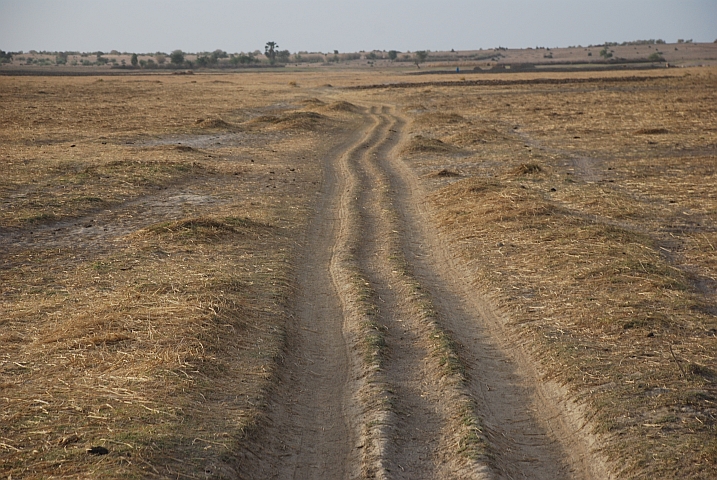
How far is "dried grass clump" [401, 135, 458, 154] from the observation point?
22609mm

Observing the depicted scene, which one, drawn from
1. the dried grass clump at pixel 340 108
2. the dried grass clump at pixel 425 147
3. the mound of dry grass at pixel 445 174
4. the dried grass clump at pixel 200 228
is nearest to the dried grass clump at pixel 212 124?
the dried grass clump at pixel 340 108

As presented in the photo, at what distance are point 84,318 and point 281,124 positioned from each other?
22323 millimetres

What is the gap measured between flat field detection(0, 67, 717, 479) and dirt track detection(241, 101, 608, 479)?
0.03m

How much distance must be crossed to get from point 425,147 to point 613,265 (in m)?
13.5

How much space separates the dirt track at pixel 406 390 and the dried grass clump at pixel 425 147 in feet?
37.8

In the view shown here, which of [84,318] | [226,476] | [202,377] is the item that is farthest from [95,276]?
[226,476]

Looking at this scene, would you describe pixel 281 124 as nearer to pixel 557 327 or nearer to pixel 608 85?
pixel 557 327

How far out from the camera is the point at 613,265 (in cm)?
1000

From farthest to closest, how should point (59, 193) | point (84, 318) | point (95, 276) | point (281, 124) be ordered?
point (281, 124) < point (59, 193) < point (95, 276) < point (84, 318)

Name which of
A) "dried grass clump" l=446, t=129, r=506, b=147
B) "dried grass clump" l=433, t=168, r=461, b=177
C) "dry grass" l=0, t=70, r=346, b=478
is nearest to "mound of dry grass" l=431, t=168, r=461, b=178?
"dried grass clump" l=433, t=168, r=461, b=177

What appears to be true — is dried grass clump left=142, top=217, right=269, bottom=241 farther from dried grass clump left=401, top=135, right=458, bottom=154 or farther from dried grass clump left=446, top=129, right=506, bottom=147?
dried grass clump left=446, top=129, right=506, bottom=147

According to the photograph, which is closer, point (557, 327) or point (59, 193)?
point (557, 327)

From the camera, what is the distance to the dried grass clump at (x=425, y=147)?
74.2 ft

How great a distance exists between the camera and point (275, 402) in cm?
658
